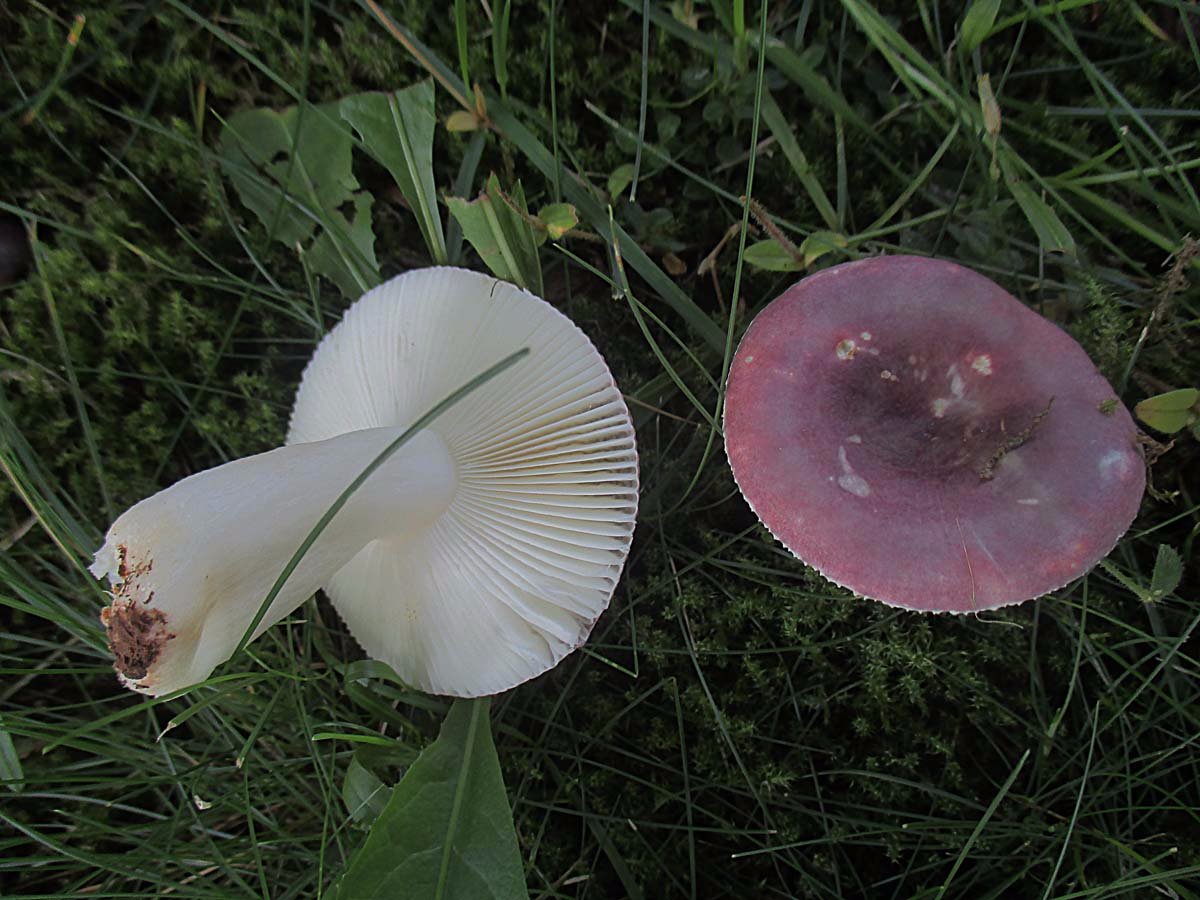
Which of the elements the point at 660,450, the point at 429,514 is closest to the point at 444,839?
the point at 429,514

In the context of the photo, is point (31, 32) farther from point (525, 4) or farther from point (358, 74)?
point (525, 4)

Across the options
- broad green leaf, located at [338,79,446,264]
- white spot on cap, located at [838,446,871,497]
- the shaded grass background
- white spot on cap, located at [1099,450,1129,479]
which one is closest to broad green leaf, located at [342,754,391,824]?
the shaded grass background

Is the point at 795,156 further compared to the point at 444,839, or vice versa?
the point at 795,156

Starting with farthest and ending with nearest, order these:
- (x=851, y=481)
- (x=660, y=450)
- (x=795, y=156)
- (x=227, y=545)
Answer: (x=660, y=450), (x=795, y=156), (x=851, y=481), (x=227, y=545)

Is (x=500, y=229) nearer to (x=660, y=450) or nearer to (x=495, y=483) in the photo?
(x=495, y=483)

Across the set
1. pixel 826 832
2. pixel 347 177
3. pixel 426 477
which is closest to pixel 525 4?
pixel 347 177

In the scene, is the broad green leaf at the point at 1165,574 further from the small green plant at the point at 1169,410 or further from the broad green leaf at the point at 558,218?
the broad green leaf at the point at 558,218
